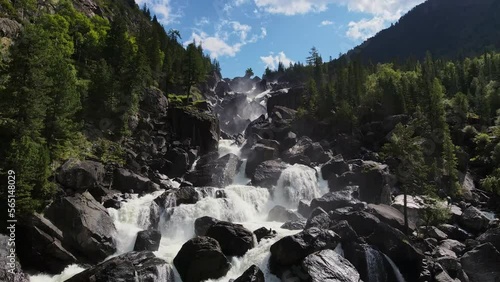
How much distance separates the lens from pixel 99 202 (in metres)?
42.5

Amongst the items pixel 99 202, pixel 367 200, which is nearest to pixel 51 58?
pixel 99 202

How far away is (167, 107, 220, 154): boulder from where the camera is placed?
74438 millimetres

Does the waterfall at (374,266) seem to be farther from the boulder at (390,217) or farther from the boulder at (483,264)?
the boulder at (483,264)

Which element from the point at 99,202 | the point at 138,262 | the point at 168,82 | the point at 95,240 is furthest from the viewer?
the point at 168,82

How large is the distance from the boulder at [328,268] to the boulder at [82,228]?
19.3m

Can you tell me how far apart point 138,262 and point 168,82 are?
75.2m

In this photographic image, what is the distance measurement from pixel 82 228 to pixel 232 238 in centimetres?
1432

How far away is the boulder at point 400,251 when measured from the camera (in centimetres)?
3331

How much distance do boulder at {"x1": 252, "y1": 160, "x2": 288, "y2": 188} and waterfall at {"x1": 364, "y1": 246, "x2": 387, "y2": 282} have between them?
26.3 m

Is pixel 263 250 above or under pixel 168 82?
under

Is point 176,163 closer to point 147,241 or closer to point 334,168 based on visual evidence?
point 334,168

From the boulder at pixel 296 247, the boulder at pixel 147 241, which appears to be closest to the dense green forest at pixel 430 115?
the boulder at pixel 296 247

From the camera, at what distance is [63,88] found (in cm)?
4491

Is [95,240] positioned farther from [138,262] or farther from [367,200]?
[367,200]
